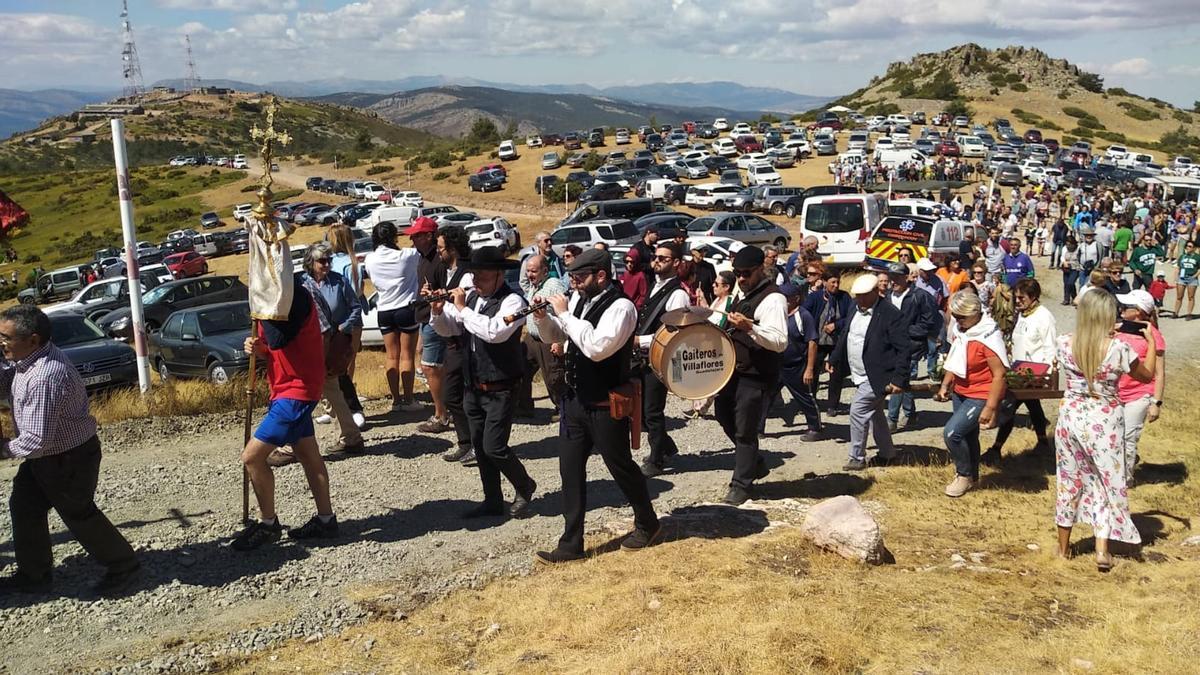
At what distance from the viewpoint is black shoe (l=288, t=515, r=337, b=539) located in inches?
238

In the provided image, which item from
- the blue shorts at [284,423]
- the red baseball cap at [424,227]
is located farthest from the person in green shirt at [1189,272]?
the blue shorts at [284,423]

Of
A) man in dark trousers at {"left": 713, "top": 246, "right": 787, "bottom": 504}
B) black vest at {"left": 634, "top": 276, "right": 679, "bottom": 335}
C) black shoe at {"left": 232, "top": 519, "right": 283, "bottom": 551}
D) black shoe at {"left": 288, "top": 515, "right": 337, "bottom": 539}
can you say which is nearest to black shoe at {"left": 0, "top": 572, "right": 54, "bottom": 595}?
black shoe at {"left": 232, "top": 519, "right": 283, "bottom": 551}

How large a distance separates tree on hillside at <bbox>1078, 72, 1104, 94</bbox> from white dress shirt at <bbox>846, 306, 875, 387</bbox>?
325 feet

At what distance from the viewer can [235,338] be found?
42.6ft

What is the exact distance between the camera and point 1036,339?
289 inches

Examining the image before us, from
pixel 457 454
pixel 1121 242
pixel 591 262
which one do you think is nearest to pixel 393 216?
pixel 1121 242

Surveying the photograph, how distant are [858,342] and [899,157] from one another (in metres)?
47.6

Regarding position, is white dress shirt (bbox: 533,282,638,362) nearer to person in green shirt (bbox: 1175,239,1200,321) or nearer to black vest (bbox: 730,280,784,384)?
black vest (bbox: 730,280,784,384)

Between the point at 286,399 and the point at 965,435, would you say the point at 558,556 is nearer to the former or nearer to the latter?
the point at 286,399

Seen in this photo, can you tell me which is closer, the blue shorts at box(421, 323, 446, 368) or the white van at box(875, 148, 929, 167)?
the blue shorts at box(421, 323, 446, 368)

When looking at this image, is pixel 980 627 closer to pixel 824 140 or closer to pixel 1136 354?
pixel 1136 354

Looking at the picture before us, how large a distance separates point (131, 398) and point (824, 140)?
191ft

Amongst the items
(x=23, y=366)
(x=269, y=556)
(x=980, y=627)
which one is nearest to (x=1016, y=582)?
(x=980, y=627)

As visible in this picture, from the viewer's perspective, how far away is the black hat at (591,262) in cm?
522
